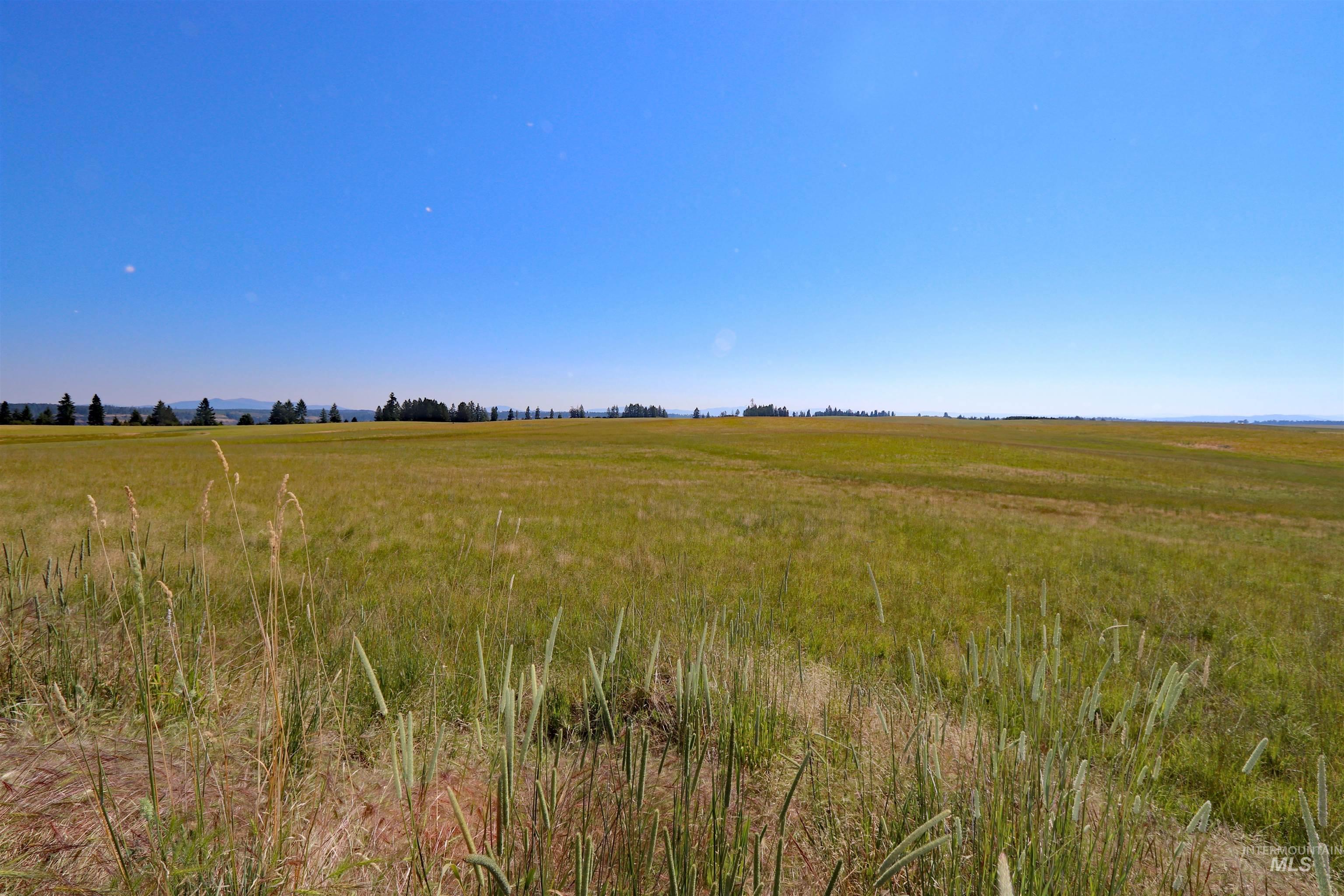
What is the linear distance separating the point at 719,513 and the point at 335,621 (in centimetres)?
1105

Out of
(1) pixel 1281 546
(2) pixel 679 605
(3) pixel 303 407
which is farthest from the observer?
(3) pixel 303 407

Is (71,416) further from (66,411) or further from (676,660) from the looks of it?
(676,660)

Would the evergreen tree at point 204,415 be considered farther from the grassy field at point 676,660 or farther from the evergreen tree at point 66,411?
the grassy field at point 676,660

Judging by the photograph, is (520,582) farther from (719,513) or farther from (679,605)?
(719,513)

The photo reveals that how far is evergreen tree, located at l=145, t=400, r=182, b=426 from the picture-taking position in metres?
94.1

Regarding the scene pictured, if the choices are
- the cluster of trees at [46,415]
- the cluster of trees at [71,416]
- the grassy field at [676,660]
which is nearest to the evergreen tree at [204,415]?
the cluster of trees at [71,416]

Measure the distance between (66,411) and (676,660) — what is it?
138400 mm

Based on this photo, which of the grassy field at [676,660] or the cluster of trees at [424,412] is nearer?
the grassy field at [676,660]

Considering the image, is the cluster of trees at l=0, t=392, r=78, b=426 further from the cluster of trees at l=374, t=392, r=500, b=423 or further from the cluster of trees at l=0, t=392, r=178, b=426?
the cluster of trees at l=374, t=392, r=500, b=423

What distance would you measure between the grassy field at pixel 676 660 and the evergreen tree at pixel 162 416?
351 ft

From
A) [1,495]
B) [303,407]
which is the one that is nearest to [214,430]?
[303,407]

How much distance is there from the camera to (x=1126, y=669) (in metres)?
5.20

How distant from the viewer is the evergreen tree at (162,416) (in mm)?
94125

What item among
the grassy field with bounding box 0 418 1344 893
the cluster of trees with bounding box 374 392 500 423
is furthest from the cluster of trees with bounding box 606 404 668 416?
the grassy field with bounding box 0 418 1344 893
